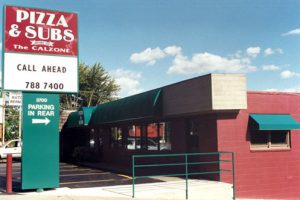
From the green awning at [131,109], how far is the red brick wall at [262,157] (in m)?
3.73

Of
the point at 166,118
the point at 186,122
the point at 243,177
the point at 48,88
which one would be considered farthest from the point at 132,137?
the point at 48,88

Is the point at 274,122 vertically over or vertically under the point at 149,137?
over

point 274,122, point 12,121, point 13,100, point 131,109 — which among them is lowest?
point 274,122

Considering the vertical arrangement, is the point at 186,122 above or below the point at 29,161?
above

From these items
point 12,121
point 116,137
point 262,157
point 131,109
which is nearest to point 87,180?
point 131,109

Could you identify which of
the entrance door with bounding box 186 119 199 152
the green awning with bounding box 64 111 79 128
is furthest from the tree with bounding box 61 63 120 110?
the entrance door with bounding box 186 119 199 152

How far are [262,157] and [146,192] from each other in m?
5.81

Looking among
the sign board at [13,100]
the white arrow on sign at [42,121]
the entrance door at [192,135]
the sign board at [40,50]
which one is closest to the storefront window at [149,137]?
the entrance door at [192,135]

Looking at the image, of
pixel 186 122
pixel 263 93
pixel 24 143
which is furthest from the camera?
pixel 186 122

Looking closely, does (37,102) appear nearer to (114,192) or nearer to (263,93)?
(114,192)

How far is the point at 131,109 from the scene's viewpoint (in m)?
21.1

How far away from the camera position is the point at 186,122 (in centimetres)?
1820

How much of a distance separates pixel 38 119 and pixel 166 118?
765 centimetres

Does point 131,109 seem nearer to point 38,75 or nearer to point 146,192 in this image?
point 38,75
